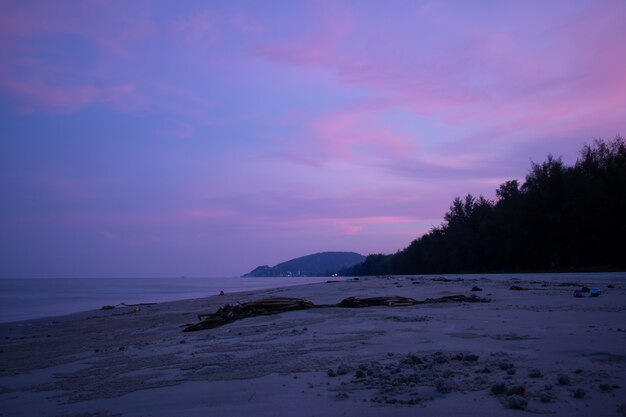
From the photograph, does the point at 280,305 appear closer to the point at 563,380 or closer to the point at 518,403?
the point at 563,380

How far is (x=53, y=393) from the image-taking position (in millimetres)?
4973

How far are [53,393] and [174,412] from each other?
7.42ft

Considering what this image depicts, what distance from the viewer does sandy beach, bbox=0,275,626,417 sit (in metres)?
3.29

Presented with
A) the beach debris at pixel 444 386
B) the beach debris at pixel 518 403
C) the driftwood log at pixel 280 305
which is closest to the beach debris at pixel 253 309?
the driftwood log at pixel 280 305

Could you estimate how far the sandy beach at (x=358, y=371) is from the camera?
3291 millimetres

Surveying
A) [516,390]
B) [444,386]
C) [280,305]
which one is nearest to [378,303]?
[280,305]

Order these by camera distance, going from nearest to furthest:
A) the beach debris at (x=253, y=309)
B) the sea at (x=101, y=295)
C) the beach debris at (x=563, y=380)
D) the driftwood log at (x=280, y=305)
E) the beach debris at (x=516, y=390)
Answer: the beach debris at (x=516, y=390), the beach debris at (x=563, y=380), the beach debris at (x=253, y=309), the driftwood log at (x=280, y=305), the sea at (x=101, y=295)

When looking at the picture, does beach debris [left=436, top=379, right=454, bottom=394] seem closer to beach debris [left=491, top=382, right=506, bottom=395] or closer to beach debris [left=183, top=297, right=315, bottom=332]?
beach debris [left=491, top=382, right=506, bottom=395]

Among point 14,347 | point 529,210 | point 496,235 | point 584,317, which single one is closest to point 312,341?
point 584,317

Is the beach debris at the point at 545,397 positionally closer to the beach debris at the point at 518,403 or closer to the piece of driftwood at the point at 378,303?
the beach debris at the point at 518,403

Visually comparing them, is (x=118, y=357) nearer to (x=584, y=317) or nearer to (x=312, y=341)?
(x=312, y=341)

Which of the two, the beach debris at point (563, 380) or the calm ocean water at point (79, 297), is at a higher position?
the beach debris at point (563, 380)

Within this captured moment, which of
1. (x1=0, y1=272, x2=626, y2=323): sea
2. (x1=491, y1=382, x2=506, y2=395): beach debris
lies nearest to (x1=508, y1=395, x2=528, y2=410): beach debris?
(x1=491, y1=382, x2=506, y2=395): beach debris

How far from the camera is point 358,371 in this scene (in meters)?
4.12
